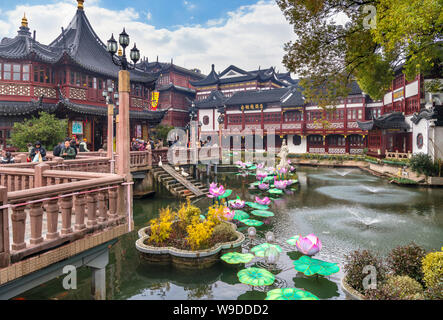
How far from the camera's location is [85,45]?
87.2 feet

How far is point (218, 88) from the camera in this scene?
48906mm

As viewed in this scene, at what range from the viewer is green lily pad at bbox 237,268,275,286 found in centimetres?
578

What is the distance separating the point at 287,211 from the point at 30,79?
19611 mm

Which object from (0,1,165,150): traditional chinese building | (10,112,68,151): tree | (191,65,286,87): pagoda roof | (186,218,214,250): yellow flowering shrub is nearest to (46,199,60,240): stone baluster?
(186,218,214,250): yellow flowering shrub

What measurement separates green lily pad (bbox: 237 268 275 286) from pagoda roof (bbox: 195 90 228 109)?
130ft

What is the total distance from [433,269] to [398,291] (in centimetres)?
66

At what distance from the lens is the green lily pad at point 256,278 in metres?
5.78

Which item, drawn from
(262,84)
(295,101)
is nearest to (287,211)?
(295,101)

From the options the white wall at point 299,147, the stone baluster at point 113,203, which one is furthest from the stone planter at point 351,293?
the white wall at point 299,147

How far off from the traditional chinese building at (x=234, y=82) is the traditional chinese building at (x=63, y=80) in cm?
2147

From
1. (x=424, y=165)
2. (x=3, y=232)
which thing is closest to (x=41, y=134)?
(x=3, y=232)

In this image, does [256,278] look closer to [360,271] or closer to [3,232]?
[360,271]

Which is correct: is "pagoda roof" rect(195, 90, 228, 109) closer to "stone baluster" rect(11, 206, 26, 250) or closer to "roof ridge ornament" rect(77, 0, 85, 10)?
"roof ridge ornament" rect(77, 0, 85, 10)

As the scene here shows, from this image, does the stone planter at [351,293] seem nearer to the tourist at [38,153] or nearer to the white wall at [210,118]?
the tourist at [38,153]
